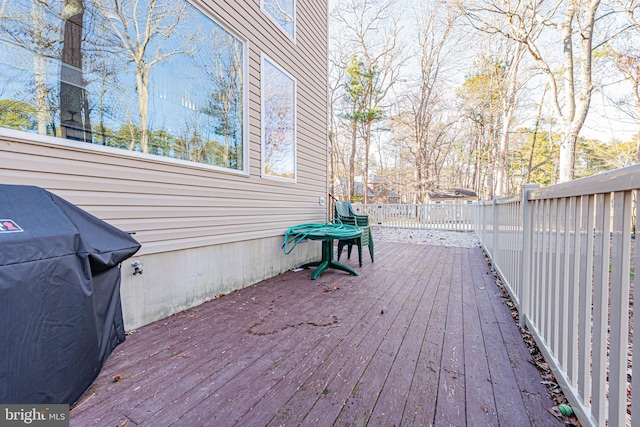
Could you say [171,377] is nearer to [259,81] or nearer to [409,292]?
[409,292]

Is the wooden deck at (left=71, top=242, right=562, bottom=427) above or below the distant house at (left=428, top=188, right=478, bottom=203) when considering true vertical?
below

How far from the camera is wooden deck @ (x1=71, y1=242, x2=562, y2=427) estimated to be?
136 cm

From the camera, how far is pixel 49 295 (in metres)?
1.25

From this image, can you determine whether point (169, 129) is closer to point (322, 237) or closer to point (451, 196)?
point (322, 237)

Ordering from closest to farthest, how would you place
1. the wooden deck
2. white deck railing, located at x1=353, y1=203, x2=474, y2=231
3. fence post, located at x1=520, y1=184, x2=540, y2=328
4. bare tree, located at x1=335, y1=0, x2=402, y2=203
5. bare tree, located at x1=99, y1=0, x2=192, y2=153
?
the wooden deck → fence post, located at x1=520, y1=184, x2=540, y2=328 → bare tree, located at x1=99, y1=0, x2=192, y2=153 → white deck railing, located at x1=353, y1=203, x2=474, y2=231 → bare tree, located at x1=335, y1=0, x2=402, y2=203

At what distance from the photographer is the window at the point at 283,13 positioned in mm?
3785

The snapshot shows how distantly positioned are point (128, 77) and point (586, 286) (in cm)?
325

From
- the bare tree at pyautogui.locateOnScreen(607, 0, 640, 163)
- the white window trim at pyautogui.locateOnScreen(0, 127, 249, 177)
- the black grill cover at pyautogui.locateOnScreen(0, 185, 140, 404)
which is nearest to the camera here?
the black grill cover at pyautogui.locateOnScreen(0, 185, 140, 404)

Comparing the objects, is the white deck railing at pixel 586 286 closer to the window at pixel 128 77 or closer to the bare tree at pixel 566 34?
the window at pixel 128 77

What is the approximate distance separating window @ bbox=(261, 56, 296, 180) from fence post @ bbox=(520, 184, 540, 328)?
2.82 m

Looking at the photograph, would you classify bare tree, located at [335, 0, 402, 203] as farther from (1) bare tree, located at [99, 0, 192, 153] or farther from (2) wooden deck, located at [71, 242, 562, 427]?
(2) wooden deck, located at [71, 242, 562, 427]

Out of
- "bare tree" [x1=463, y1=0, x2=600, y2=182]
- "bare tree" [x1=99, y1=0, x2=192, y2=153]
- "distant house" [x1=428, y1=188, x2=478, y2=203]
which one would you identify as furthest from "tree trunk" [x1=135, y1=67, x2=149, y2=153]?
"distant house" [x1=428, y1=188, x2=478, y2=203]

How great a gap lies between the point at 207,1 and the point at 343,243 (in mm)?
3702

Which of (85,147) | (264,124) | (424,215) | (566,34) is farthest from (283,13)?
(424,215)
